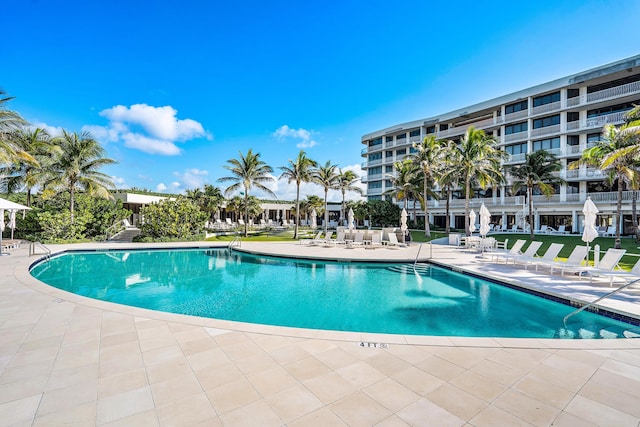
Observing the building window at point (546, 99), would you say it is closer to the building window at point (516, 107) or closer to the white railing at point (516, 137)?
the building window at point (516, 107)

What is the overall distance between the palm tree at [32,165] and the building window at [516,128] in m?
40.0

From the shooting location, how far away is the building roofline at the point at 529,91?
24.4m

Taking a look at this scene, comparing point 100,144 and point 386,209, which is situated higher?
point 100,144

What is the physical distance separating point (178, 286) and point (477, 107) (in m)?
37.4

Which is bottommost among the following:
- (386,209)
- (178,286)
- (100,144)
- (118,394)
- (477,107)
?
(178,286)

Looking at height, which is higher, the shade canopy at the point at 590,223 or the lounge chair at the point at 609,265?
the shade canopy at the point at 590,223

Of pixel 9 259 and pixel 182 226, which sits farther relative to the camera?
pixel 182 226

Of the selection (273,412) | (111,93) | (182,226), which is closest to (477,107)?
(182,226)

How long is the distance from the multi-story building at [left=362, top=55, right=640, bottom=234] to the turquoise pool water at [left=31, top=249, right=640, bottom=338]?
2196cm

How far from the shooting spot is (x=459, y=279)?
10570mm

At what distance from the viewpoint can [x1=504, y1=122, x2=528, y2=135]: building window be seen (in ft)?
103

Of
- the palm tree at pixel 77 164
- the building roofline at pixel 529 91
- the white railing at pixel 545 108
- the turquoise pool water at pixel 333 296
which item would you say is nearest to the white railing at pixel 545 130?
the white railing at pixel 545 108

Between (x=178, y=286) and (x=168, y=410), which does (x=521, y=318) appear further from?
(x=178, y=286)

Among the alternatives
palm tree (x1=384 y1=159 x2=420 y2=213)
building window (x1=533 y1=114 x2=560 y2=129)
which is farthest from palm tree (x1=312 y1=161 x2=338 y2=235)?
building window (x1=533 y1=114 x2=560 y2=129)
